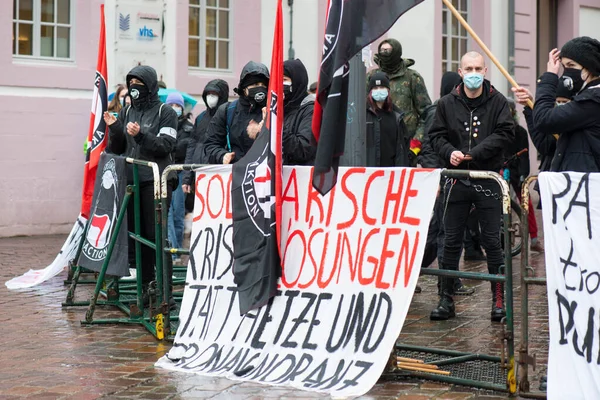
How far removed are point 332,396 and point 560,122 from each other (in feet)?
6.44

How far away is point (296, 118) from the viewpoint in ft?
25.2

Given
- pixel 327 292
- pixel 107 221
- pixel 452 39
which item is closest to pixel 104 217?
pixel 107 221

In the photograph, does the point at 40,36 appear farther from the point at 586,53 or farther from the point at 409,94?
the point at 586,53

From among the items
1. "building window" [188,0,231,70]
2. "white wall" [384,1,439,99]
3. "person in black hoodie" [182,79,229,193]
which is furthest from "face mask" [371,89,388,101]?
"white wall" [384,1,439,99]

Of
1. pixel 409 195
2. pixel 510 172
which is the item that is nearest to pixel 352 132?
pixel 409 195

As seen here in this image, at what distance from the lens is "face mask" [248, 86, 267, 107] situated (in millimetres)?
8117

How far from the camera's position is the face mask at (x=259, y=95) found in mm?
8117

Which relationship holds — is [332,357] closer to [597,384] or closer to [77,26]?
[597,384]

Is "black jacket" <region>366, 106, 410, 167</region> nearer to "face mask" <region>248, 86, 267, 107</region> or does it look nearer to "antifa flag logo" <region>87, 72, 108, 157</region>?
"face mask" <region>248, 86, 267, 107</region>

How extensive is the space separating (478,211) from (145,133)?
2747mm

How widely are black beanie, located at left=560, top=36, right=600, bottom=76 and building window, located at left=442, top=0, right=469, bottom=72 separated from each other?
15.1m

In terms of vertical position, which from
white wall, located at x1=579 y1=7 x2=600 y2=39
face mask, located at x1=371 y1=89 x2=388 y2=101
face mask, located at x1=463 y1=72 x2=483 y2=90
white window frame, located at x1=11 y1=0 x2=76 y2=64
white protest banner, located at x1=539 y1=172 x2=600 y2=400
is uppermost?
white wall, located at x1=579 y1=7 x2=600 y2=39

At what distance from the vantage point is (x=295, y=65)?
7.68 meters

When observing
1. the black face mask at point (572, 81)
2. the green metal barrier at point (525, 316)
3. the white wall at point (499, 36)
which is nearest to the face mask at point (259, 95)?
the black face mask at point (572, 81)
